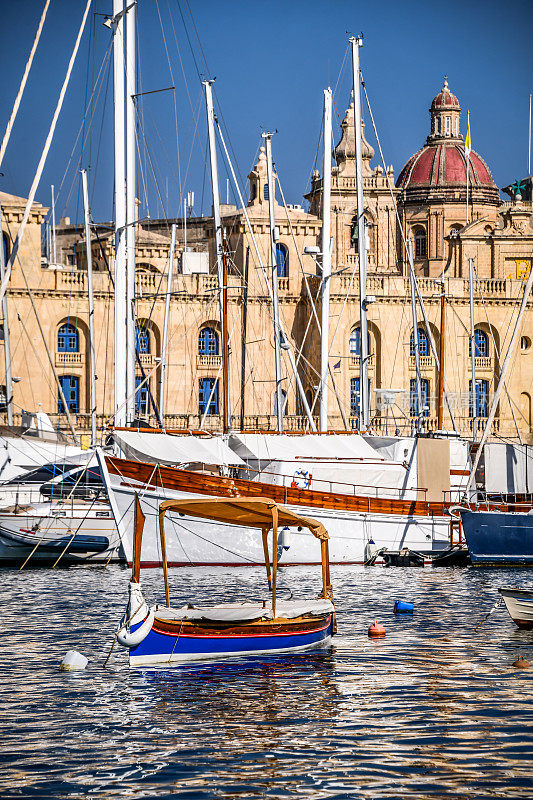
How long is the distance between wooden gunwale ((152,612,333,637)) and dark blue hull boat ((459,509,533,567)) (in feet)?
53.7

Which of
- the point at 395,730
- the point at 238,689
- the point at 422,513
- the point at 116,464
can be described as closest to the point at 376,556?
the point at 422,513

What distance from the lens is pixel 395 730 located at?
16984 millimetres

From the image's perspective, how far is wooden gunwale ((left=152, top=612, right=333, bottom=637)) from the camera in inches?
827

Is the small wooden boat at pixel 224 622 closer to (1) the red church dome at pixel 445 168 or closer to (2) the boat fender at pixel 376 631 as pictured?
(2) the boat fender at pixel 376 631

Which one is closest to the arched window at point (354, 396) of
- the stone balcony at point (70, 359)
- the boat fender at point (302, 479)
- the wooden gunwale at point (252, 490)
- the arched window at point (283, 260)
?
the arched window at point (283, 260)

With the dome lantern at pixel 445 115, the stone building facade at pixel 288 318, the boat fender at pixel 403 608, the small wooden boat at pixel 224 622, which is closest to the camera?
the small wooden boat at pixel 224 622

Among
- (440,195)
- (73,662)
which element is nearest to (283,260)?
(440,195)

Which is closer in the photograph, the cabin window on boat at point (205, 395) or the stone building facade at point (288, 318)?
the stone building facade at point (288, 318)

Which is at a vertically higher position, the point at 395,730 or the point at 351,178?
the point at 351,178

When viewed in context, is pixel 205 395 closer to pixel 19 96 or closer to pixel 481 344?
pixel 481 344

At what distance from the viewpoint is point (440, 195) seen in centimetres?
9450

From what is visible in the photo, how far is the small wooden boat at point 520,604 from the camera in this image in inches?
972

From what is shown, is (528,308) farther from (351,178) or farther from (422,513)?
(422,513)

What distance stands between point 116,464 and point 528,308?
45420mm
